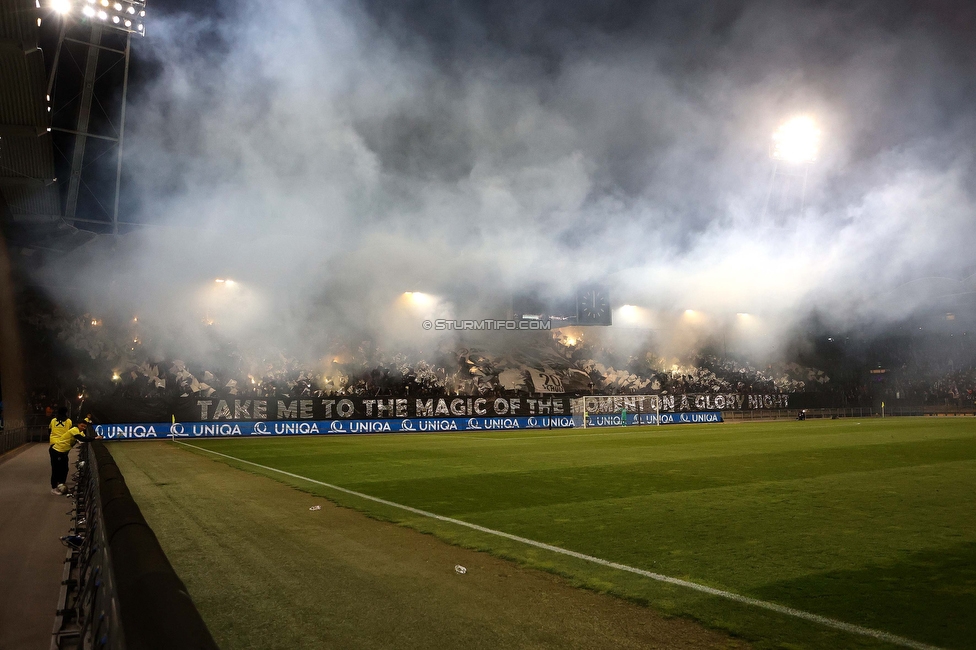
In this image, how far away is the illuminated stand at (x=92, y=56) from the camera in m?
17.2

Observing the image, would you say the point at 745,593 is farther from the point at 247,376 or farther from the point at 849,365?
the point at 849,365

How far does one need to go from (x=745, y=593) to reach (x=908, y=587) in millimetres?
1212

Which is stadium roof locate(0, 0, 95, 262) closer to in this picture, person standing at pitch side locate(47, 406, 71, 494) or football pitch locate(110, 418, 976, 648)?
person standing at pitch side locate(47, 406, 71, 494)

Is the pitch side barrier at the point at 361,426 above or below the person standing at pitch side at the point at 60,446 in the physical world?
below

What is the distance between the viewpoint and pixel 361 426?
31.5 m

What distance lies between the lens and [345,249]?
41.2 meters

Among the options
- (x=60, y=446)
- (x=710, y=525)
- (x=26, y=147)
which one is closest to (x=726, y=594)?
(x=710, y=525)

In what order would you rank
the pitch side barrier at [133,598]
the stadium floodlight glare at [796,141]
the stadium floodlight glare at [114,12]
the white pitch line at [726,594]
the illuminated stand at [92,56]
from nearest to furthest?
1. the pitch side barrier at [133,598]
2. the white pitch line at [726,594]
3. the stadium floodlight glare at [114,12]
4. the illuminated stand at [92,56]
5. the stadium floodlight glare at [796,141]

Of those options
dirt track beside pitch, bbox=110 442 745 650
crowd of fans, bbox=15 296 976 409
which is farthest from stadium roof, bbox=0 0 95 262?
dirt track beside pitch, bbox=110 442 745 650

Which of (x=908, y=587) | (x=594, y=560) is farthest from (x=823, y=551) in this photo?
(x=594, y=560)

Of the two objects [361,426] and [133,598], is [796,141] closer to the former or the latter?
[361,426]

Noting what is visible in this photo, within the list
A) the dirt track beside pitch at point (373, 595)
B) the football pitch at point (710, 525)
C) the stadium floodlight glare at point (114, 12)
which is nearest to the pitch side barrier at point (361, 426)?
the football pitch at point (710, 525)

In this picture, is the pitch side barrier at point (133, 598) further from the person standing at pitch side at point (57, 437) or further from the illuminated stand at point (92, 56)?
the illuminated stand at point (92, 56)

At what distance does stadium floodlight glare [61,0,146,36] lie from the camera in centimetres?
1658
